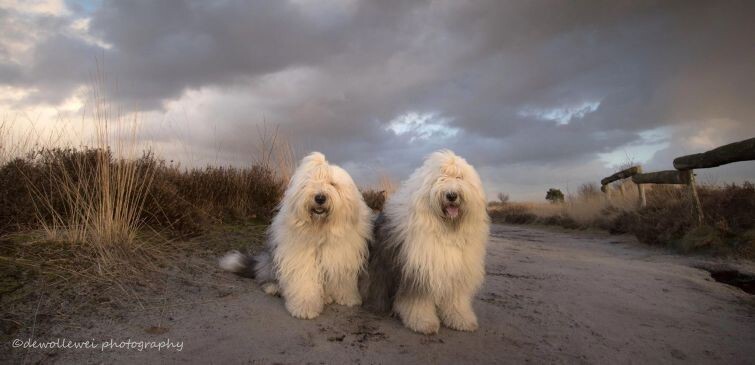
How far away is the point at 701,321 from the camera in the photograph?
446 centimetres

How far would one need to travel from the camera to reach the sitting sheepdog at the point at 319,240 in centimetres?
408

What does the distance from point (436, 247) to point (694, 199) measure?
7.56m

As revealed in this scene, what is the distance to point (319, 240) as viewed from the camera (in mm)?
4188

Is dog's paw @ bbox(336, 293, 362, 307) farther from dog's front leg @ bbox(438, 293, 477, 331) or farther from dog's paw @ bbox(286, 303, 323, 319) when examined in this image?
dog's front leg @ bbox(438, 293, 477, 331)

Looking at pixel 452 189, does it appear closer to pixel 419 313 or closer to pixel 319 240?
pixel 419 313

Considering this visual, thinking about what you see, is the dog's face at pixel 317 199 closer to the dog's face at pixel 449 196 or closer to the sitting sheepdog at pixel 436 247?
the sitting sheepdog at pixel 436 247

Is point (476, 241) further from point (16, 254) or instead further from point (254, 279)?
point (16, 254)

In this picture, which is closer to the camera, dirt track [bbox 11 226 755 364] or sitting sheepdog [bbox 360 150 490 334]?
dirt track [bbox 11 226 755 364]

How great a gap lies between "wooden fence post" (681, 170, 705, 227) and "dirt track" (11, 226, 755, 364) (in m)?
3.50

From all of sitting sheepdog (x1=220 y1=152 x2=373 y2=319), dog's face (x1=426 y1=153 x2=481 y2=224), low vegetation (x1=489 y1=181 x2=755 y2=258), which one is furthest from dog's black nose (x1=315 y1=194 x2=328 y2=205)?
low vegetation (x1=489 y1=181 x2=755 y2=258)

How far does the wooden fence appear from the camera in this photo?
7223 millimetres

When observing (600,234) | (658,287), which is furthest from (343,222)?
(600,234)

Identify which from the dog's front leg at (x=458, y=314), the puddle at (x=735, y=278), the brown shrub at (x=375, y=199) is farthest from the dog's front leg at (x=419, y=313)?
the brown shrub at (x=375, y=199)

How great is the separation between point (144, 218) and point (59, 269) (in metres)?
1.70
